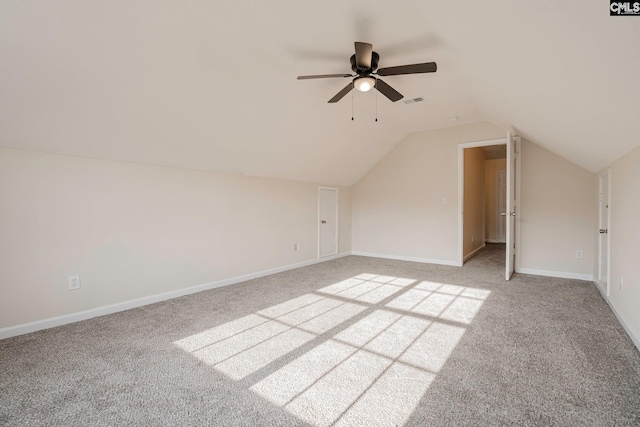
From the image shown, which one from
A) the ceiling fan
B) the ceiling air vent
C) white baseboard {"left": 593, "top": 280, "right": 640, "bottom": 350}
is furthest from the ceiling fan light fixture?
white baseboard {"left": 593, "top": 280, "right": 640, "bottom": 350}

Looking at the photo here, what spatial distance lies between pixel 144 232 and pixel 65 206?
0.73 m

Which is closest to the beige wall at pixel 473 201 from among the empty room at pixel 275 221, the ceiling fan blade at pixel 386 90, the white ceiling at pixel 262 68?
the empty room at pixel 275 221

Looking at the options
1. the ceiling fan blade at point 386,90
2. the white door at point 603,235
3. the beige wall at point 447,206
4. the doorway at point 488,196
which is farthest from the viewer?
the beige wall at point 447,206

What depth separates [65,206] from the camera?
2.76 m

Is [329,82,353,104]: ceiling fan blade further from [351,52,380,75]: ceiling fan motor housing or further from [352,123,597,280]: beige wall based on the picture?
[352,123,597,280]: beige wall

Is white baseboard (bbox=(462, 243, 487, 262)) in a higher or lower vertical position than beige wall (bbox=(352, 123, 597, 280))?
lower

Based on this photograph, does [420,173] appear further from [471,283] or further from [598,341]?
[598,341]

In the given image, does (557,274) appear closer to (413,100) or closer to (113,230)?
(413,100)

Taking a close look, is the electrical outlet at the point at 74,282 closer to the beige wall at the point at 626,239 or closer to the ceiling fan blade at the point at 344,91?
the ceiling fan blade at the point at 344,91

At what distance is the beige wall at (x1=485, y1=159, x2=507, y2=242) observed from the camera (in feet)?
26.6

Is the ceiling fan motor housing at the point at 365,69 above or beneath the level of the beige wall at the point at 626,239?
above

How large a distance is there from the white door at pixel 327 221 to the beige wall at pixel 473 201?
2.48 metres

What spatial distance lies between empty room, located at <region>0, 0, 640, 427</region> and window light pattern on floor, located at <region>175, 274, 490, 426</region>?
0.02 metres

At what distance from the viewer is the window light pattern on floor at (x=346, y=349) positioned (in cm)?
167
